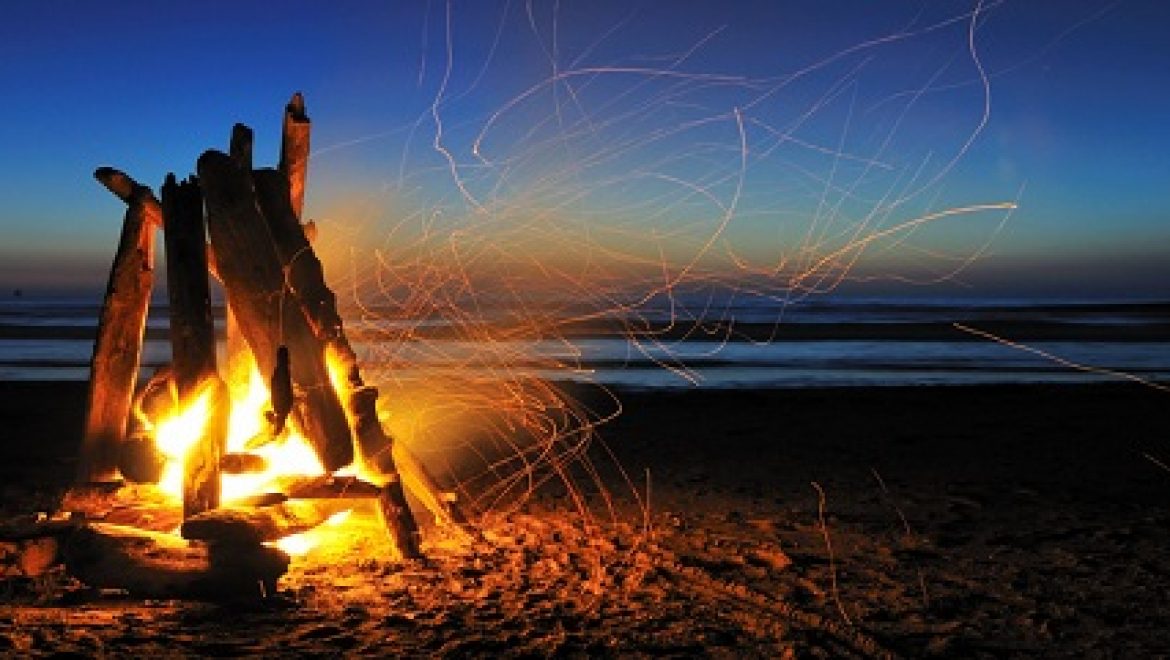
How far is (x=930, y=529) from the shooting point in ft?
24.5

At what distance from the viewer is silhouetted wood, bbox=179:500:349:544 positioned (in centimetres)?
555

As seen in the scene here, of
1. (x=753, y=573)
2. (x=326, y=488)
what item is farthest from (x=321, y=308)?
(x=753, y=573)

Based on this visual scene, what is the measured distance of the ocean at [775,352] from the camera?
19719 millimetres

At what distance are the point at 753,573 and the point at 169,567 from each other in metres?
3.27

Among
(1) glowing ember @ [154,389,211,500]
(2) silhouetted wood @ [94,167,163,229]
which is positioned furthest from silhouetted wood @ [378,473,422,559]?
A: (2) silhouetted wood @ [94,167,163,229]

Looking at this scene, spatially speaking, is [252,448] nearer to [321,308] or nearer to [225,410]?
[225,410]

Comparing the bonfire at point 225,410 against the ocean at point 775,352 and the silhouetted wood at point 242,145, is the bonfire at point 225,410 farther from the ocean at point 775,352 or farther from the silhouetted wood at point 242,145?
the ocean at point 775,352

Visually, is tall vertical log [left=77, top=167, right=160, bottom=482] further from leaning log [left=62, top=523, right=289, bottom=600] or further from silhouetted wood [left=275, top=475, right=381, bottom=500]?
leaning log [left=62, top=523, right=289, bottom=600]

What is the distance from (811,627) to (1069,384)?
13919mm

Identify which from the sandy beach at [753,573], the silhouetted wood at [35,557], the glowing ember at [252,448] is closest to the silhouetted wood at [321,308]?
the glowing ember at [252,448]

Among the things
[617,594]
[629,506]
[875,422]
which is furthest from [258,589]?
[875,422]

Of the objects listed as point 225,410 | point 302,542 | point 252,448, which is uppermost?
point 225,410

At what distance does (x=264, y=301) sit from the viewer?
6383 millimetres

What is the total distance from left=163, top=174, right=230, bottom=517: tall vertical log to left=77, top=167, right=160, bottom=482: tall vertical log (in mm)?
514
